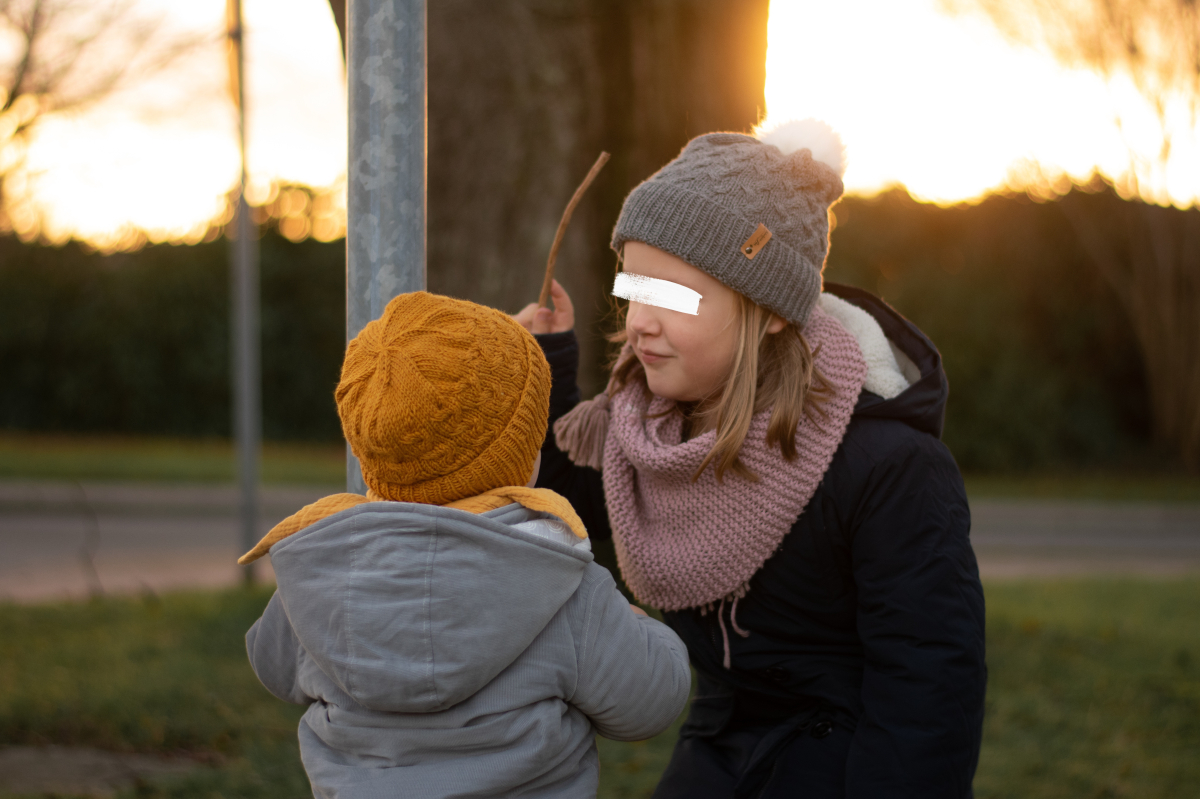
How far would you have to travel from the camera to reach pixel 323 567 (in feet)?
4.81

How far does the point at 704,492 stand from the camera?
1829 mm

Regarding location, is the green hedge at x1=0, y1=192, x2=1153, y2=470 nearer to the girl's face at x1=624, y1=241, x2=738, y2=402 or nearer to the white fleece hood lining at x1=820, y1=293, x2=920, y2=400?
the white fleece hood lining at x1=820, y1=293, x2=920, y2=400

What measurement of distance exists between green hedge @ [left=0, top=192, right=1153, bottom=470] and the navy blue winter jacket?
38.5 feet

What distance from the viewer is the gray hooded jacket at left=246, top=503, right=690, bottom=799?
56.1 inches

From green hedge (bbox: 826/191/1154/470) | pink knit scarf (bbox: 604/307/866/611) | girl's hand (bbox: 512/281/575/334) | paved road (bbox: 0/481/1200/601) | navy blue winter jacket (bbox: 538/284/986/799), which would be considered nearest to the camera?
navy blue winter jacket (bbox: 538/284/986/799)

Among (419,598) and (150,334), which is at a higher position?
(419,598)

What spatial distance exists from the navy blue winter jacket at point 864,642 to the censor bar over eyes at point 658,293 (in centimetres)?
35

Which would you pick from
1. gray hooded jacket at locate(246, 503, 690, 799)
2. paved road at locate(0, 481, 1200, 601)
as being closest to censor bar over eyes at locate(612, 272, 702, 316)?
gray hooded jacket at locate(246, 503, 690, 799)

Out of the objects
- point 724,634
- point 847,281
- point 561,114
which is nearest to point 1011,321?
point 847,281

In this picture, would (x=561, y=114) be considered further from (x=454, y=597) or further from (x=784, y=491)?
(x=454, y=597)

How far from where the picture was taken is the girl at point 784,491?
5.36 feet

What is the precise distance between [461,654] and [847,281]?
45.0 feet

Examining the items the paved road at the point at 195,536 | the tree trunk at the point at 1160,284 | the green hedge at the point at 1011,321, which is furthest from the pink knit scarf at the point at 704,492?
the tree trunk at the point at 1160,284

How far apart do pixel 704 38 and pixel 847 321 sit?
1.38 meters
